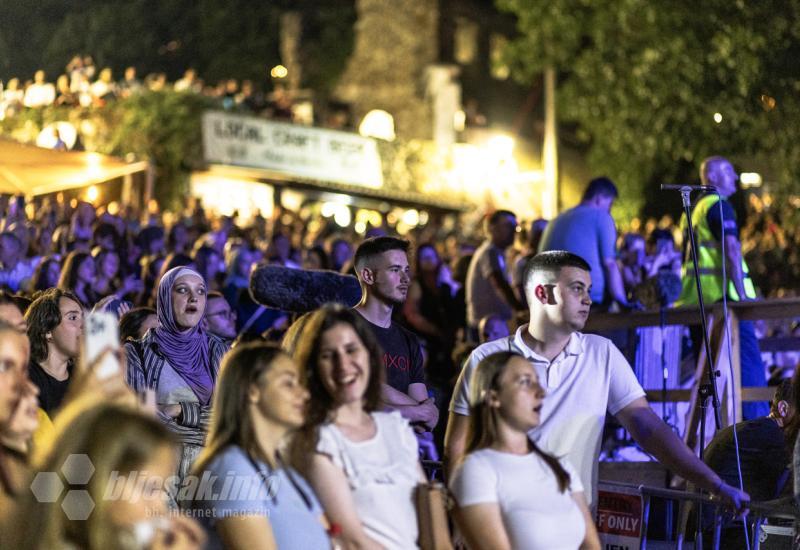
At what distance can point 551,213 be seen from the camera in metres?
37.2

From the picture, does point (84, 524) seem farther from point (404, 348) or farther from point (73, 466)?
point (404, 348)

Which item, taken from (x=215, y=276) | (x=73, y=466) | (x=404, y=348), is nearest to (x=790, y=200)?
(x=215, y=276)

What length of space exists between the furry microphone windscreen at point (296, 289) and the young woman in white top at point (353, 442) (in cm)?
306

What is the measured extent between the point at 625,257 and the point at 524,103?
33486mm

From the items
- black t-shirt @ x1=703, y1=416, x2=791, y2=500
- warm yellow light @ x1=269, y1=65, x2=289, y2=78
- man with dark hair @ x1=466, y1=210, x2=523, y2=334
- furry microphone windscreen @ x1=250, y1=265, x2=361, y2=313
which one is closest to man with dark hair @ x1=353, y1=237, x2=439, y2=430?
furry microphone windscreen @ x1=250, y1=265, x2=361, y2=313

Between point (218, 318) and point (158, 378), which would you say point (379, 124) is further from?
point (158, 378)

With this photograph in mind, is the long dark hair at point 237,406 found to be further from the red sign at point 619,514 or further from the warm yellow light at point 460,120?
the warm yellow light at point 460,120

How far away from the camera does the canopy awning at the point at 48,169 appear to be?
19744mm

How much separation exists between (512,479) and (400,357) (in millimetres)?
2241

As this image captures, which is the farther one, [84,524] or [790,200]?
[790,200]

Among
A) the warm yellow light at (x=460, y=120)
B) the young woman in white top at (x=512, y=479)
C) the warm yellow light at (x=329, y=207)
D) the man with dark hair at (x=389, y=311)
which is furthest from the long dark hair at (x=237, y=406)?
the warm yellow light at (x=460, y=120)

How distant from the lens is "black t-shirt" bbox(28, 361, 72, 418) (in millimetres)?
7078

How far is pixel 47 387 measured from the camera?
284 inches

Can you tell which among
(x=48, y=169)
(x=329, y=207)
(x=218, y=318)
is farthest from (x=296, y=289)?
(x=329, y=207)
